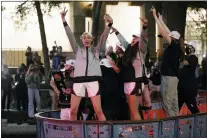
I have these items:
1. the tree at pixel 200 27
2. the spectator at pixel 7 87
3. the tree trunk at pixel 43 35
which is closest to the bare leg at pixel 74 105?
the spectator at pixel 7 87

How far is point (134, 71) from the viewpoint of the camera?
5.88 metres

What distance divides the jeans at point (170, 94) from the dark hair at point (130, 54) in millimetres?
742

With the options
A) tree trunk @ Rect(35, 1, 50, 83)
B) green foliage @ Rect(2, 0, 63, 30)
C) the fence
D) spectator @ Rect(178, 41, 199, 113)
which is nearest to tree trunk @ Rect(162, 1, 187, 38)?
green foliage @ Rect(2, 0, 63, 30)

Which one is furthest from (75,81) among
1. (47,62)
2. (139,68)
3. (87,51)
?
(47,62)

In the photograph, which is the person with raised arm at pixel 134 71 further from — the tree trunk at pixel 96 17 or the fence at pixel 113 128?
the tree trunk at pixel 96 17

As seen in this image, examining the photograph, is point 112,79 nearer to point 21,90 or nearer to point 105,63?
point 105,63

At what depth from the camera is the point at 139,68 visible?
597 centimetres

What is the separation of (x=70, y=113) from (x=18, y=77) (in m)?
5.99

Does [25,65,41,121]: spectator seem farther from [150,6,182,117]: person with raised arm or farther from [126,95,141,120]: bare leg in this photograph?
[126,95,141,120]: bare leg

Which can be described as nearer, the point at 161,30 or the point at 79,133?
the point at 79,133

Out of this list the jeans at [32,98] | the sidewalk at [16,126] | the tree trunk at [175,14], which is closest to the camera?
the sidewalk at [16,126]

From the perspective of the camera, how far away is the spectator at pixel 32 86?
34.1 ft

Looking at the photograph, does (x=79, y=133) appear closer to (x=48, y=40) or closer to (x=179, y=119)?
(x=179, y=119)

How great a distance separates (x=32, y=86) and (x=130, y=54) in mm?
5054
